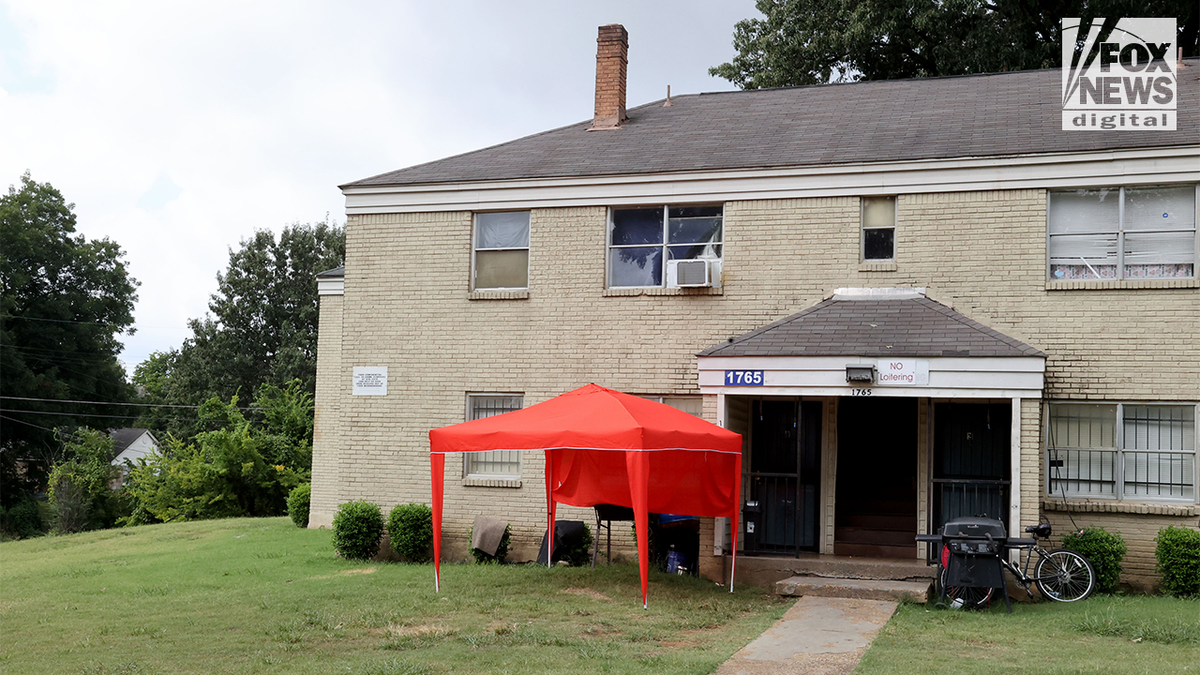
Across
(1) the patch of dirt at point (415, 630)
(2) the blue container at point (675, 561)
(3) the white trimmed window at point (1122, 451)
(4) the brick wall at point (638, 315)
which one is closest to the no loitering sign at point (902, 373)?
(4) the brick wall at point (638, 315)

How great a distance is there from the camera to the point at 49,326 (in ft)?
138

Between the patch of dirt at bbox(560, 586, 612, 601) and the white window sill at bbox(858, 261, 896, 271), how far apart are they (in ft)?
19.9

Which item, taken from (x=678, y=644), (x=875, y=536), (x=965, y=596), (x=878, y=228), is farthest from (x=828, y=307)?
(x=678, y=644)

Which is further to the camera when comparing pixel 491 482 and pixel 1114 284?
pixel 491 482

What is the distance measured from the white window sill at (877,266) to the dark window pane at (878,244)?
0.40ft

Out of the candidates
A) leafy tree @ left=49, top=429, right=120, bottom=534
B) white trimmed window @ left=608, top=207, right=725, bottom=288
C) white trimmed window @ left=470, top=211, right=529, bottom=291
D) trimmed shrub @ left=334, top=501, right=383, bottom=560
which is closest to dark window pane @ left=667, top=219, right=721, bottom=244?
white trimmed window @ left=608, top=207, right=725, bottom=288

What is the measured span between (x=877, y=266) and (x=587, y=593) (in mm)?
6290

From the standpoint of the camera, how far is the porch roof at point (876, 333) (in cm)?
1298

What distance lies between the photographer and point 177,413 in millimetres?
46125

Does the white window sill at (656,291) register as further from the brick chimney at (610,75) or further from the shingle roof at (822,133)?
the brick chimney at (610,75)

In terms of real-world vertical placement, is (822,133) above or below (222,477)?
above

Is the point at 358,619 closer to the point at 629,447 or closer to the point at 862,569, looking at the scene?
the point at 629,447

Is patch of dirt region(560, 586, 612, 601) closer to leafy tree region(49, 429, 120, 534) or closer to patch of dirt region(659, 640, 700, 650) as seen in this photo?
patch of dirt region(659, 640, 700, 650)

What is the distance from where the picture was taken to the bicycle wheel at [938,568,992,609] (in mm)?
11945
